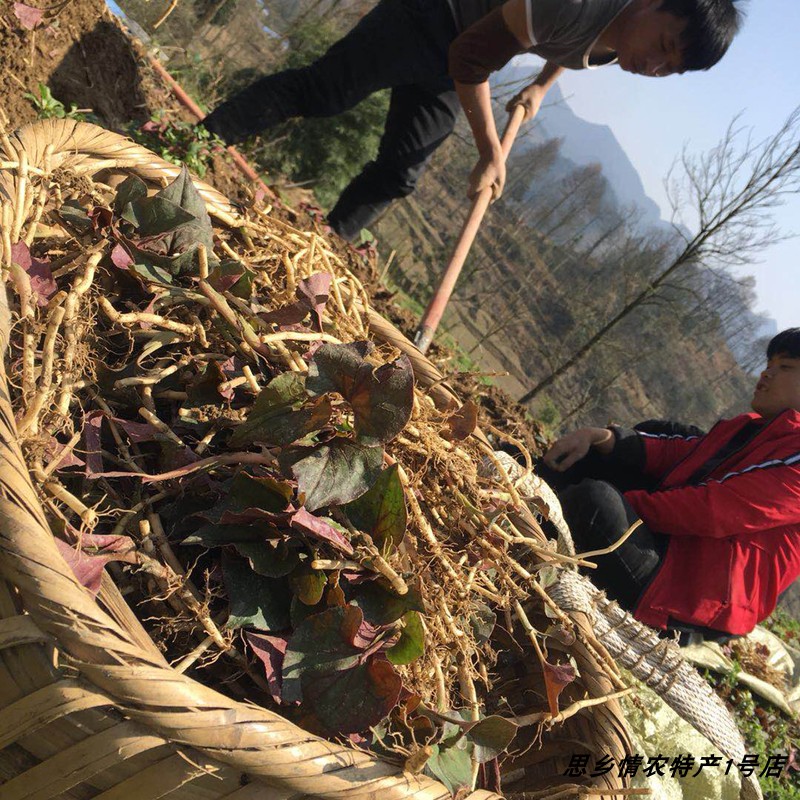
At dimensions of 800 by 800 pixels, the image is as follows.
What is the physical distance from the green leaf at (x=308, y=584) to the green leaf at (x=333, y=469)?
0.08 meters

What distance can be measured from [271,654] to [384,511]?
201 mm

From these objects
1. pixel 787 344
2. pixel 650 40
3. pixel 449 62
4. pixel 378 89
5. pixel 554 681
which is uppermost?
pixel 378 89

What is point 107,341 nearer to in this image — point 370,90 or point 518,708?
point 518,708

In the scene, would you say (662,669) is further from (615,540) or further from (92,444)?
(92,444)

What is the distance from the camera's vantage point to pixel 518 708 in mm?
988

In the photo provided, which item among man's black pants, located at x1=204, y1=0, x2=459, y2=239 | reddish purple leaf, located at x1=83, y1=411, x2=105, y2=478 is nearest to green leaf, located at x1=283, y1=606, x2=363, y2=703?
reddish purple leaf, located at x1=83, y1=411, x2=105, y2=478

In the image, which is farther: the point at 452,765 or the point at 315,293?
the point at 315,293

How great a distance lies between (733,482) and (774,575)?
333 millimetres

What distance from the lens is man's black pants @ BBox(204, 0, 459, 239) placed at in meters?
→ 1.97

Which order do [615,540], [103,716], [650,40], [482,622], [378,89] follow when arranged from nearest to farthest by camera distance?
1. [103,716]
2. [482,622]
3. [650,40]
4. [615,540]
5. [378,89]

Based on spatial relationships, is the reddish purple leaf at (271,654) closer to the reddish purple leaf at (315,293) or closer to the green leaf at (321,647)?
the green leaf at (321,647)

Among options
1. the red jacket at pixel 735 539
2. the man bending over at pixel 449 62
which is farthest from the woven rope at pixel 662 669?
the man bending over at pixel 449 62

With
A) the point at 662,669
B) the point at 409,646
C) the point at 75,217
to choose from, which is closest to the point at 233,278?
the point at 75,217

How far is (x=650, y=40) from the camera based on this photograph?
1594 mm
